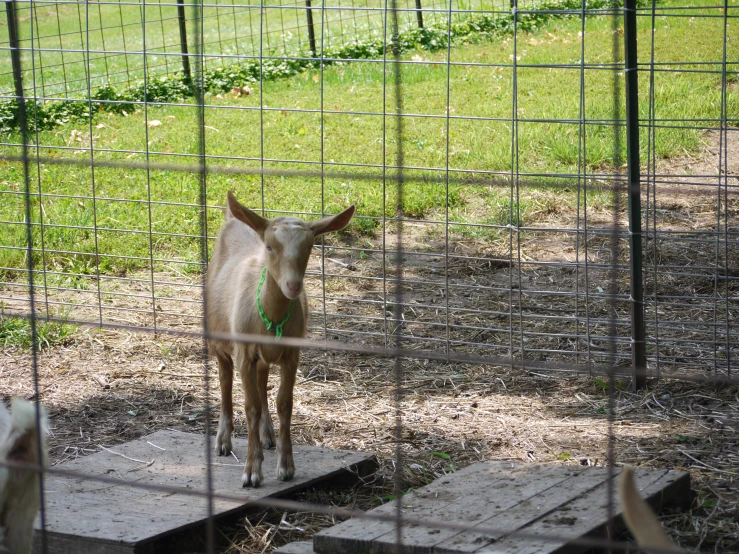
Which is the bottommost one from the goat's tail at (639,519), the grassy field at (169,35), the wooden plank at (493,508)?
the wooden plank at (493,508)

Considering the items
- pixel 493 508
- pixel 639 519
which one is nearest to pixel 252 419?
pixel 493 508

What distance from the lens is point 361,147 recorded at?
9117 millimetres

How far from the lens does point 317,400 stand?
5.46 metres

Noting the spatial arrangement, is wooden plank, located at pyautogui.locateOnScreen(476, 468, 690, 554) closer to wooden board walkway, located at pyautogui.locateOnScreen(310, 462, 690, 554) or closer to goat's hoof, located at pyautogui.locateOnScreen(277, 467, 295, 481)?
wooden board walkway, located at pyautogui.locateOnScreen(310, 462, 690, 554)

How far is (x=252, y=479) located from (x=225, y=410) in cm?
61

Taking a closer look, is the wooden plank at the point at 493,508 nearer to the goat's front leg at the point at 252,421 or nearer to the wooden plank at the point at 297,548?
the wooden plank at the point at 297,548

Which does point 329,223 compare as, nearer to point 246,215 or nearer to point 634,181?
point 246,215

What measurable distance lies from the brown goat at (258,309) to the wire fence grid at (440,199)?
0.83 ft

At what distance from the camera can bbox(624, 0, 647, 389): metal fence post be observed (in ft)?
16.5

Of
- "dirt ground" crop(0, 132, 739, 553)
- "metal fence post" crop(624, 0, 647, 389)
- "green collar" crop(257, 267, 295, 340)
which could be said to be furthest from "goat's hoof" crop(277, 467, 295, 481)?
"metal fence post" crop(624, 0, 647, 389)

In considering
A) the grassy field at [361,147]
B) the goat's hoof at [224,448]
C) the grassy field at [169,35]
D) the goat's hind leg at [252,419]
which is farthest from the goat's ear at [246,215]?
the grassy field at [169,35]

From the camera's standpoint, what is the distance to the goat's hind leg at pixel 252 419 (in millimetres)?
4266

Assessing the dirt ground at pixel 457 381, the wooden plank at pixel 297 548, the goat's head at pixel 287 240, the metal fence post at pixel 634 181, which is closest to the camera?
the wooden plank at pixel 297 548

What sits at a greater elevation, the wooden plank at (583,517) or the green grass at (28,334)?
the green grass at (28,334)
